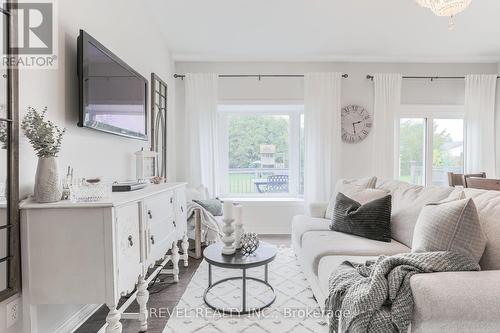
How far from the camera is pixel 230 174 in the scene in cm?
466

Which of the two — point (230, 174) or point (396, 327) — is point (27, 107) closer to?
point (396, 327)

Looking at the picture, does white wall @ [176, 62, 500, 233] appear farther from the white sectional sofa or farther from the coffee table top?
the coffee table top

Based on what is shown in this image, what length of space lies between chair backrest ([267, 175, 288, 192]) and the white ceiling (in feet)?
5.85

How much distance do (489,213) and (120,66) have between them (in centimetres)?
259

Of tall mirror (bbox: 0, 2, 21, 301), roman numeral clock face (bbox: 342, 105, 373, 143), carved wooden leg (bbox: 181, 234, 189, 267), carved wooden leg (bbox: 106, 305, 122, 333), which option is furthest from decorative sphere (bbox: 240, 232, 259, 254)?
roman numeral clock face (bbox: 342, 105, 373, 143)

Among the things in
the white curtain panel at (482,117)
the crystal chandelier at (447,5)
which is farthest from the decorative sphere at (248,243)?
the white curtain panel at (482,117)

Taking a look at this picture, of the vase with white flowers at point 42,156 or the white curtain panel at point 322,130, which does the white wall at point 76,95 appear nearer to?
the vase with white flowers at point 42,156

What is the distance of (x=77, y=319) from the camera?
6.36ft

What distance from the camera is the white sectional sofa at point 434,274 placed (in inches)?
42.7

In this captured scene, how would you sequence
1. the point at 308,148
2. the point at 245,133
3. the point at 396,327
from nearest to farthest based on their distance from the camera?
1. the point at 396,327
2. the point at 308,148
3. the point at 245,133

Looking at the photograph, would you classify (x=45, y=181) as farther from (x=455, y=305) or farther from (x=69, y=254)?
(x=455, y=305)

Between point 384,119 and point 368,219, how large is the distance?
2.42 metres

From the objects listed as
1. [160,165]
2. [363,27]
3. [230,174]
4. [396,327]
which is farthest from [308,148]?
[396,327]

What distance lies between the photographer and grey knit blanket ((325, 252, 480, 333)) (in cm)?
116
